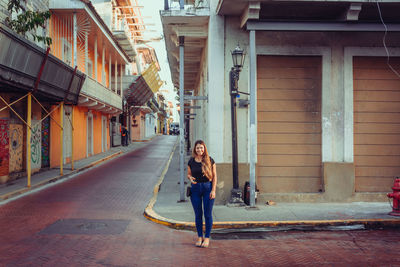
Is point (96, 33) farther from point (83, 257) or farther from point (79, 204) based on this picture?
point (83, 257)

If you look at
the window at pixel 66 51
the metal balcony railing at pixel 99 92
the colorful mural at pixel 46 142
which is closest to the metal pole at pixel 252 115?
the colorful mural at pixel 46 142

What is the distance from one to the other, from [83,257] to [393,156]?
24.4 ft

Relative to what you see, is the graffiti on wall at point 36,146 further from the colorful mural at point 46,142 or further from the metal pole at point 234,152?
the metal pole at point 234,152

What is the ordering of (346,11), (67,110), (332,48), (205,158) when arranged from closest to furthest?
(205,158)
(346,11)
(332,48)
(67,110)

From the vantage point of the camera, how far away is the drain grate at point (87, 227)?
6418 millimetres

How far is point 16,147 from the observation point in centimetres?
1270

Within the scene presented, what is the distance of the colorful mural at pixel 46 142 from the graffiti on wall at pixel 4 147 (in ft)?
10.8

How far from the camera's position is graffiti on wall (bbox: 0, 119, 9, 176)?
1169 centimetres

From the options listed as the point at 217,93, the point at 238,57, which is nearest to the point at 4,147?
the point at 217,93

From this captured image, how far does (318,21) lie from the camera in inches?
313

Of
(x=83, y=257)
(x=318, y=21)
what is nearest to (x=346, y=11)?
(x=318, y=21)

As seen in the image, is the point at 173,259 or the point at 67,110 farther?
the point at 67,110

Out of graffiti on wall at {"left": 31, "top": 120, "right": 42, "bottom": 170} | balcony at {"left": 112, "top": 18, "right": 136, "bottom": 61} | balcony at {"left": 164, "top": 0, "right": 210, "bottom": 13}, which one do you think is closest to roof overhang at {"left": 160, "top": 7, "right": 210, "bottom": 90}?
balcony at {"left": 164, "top": 0, "right": 210, "bottom": 13}

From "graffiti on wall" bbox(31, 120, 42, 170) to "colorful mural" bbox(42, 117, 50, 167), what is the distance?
1.79 feet
